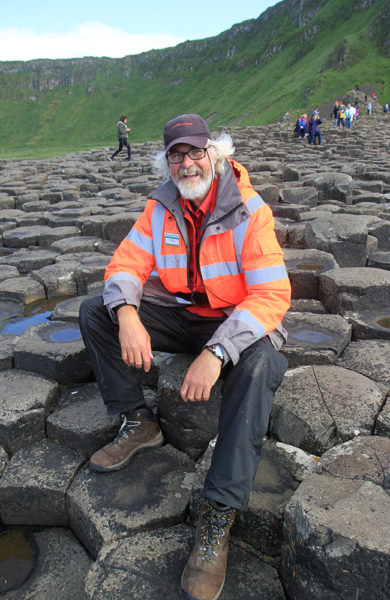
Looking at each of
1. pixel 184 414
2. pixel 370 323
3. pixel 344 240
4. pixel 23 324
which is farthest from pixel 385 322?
pixel 23 324

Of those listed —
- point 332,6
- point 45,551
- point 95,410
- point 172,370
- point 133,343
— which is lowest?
point 45,551

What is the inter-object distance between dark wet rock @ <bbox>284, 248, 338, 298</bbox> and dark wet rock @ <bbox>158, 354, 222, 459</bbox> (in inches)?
83.1

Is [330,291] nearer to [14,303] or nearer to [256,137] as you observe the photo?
[14,303]

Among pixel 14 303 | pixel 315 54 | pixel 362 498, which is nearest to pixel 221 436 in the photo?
pixel 362 498

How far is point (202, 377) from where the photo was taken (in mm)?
2451

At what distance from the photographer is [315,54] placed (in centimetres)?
6712

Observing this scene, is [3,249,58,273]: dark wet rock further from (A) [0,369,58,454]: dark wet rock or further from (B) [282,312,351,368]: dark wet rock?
(B) [282,312,351,368]: dark wet rock

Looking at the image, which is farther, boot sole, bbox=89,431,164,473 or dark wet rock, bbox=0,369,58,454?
dark wet rock, bbox=0,369,58,454

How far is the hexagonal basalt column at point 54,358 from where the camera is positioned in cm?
366

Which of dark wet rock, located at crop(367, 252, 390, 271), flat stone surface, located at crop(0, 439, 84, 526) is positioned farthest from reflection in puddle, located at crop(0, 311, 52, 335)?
dark wet rock, located at crop(367, 252, 390, 271)

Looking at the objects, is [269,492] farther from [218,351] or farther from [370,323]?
[370,323]

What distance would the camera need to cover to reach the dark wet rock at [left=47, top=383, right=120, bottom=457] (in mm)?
3121

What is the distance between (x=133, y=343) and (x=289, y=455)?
113 cm

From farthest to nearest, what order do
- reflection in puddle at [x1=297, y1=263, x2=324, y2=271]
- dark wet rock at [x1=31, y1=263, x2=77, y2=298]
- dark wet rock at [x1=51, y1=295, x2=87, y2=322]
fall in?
1. dark wet rock at [x1=31, y1=263, x2=77, y2=298]
2. reflection in puddle at [x1=297, y1=263, x2=324, y2=271]
3. dark wet rock at [x1=51, y1=295, x2=87, y2=322]
